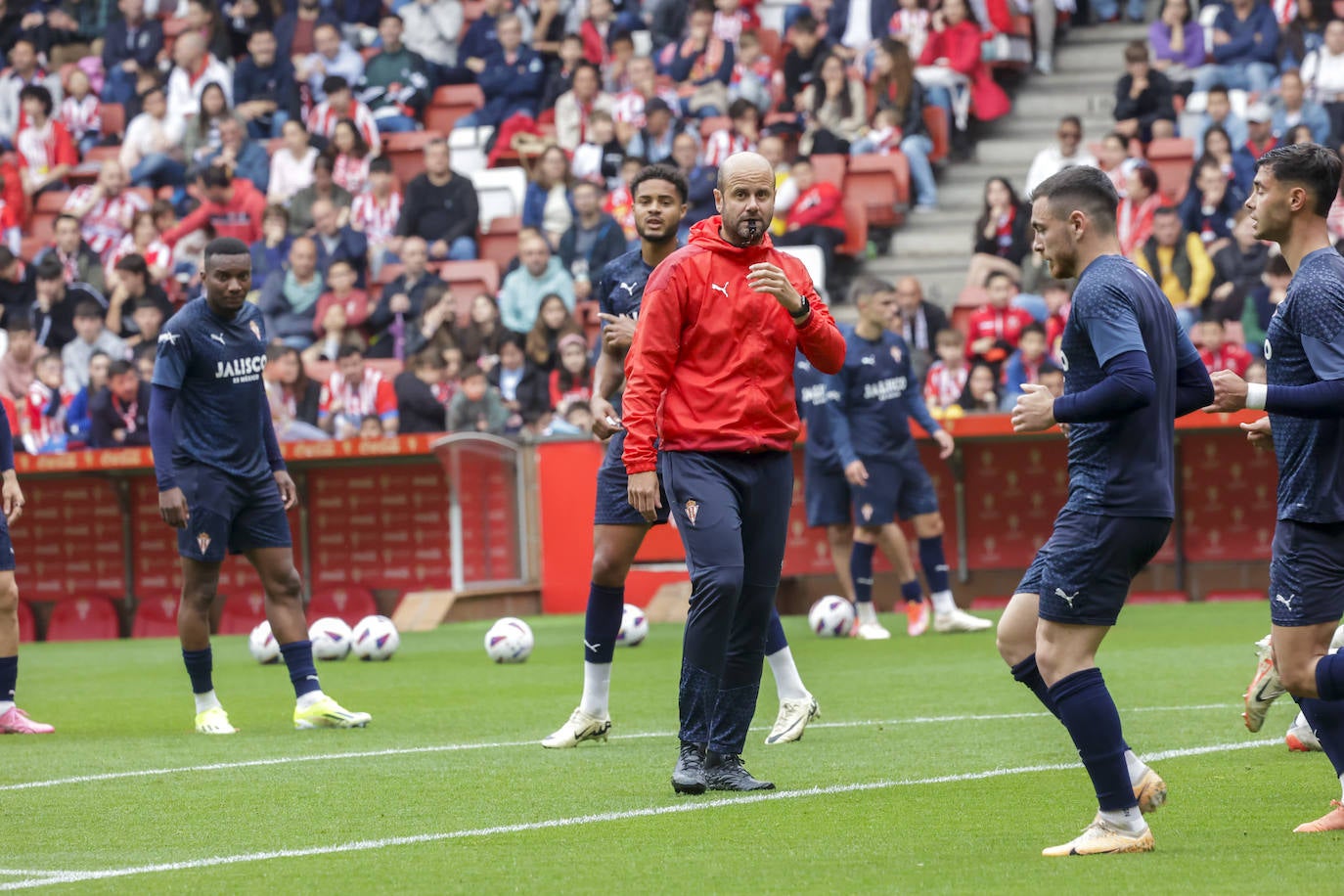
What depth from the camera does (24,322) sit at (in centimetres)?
2175

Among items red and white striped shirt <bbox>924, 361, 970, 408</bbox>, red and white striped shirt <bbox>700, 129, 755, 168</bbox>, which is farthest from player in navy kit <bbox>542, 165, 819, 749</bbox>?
red and white striped shirt <bbox>700, 129, 755, 168</bbox>

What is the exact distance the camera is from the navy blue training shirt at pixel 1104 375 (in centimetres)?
559

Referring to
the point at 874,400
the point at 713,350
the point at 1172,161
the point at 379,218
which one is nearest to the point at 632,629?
the point at 874,400

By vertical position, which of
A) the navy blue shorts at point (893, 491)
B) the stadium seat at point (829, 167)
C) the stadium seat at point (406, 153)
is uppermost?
the stadium seat at point (406, 153)

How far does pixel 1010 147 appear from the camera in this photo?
75.8ft

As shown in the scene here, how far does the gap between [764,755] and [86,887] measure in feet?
11.3

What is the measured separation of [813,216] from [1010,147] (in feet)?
10.9

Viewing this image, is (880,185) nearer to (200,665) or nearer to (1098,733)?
Answer: (200,665)

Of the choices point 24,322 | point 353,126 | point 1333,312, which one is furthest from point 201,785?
point 353,126

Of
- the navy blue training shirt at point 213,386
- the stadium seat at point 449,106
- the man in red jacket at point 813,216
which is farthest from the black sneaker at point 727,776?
the stadium seat at point 449,106

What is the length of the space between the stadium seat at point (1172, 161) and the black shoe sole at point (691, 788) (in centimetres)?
1487

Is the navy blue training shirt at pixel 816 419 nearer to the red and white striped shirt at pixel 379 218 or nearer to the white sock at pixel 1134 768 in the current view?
the white sock at pixel 1134 768

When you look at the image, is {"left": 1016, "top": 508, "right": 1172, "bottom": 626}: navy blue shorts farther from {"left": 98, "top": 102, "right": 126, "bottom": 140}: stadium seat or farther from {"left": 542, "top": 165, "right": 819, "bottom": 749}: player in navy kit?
{"left": 98, "top": 102, "right": 126, "bottom": 140}: stadium seat

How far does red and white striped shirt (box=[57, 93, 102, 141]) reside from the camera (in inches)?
1063
